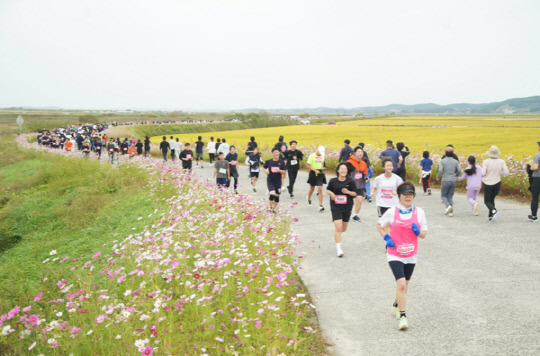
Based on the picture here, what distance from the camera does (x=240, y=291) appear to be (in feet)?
16.3

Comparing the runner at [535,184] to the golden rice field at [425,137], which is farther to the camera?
the golden rice field at [425,137]

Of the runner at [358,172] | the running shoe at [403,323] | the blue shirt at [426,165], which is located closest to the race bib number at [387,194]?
the runner at [358,172]

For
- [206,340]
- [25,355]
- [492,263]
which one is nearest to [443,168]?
[492,263]

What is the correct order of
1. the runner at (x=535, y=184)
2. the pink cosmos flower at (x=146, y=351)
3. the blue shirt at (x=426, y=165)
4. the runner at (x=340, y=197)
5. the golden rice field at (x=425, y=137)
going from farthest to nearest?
the golden rice field at (x=425, y=137)
the blue shirt at (x=426, y=165)
the runner at (x=535, y=184)
the runner at (x=340, y=197)
the pink cosmos flower at (x=146, y=351)

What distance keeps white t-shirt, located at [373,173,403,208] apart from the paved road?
88 cm

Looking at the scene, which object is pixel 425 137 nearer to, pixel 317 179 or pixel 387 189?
pixel 317 179

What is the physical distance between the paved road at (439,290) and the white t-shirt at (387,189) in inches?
34.8

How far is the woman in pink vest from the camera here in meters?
4.77

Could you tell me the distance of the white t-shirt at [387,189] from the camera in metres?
8.20

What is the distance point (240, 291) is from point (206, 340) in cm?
82

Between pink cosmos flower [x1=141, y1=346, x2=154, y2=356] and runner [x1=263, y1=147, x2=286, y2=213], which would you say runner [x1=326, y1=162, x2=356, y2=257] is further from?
pink cosmos flower [x1=141, y1=346, x2=154, y2=356]

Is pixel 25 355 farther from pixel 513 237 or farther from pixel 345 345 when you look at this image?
pixel 513 237

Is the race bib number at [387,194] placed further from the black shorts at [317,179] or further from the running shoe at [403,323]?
the running shoe at [403,323]

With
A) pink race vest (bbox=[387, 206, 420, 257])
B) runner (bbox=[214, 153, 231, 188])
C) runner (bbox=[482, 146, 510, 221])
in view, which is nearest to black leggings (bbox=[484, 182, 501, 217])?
runner (bbox=[482, 146, 510, 221])
